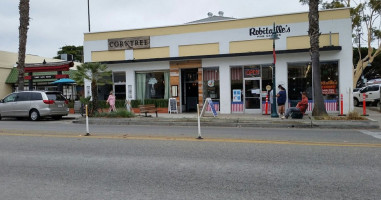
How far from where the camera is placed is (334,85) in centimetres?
1891

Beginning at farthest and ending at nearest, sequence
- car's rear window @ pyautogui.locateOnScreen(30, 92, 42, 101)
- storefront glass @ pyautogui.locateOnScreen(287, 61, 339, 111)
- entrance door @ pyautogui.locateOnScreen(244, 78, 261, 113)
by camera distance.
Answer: entrance door @ pyautogui.locateOnScreen(244, 78, 261, 113)
storefront glass @ pyautogui.locateOnScreen(287, 61, 339, 111)
car's rear window @ pyautogui.locateOnScreen(30, 92, 42, 101)

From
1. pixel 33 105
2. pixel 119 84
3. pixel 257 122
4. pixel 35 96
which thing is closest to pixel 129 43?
pixel 119 84

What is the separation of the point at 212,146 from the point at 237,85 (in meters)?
12.4

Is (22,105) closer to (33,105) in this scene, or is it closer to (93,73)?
(33,105)

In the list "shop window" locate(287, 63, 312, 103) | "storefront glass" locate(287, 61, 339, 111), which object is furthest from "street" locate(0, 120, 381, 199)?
"shop window" locate(287, 63, 312, 103)

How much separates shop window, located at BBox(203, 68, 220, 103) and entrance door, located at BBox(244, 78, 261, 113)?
1.81 meters

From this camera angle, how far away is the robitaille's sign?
64.2 ft

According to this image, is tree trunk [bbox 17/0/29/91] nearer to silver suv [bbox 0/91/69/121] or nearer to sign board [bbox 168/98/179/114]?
silver suv [bbox 0/91/69/121]

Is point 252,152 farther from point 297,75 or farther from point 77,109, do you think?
point 77,109

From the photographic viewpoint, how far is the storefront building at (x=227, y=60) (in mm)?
18859

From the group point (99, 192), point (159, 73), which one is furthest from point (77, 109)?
point (99, 192)

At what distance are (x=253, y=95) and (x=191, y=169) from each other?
47.7 feet

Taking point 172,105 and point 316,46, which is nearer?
point 316,46

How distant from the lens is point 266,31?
19.9 meters
